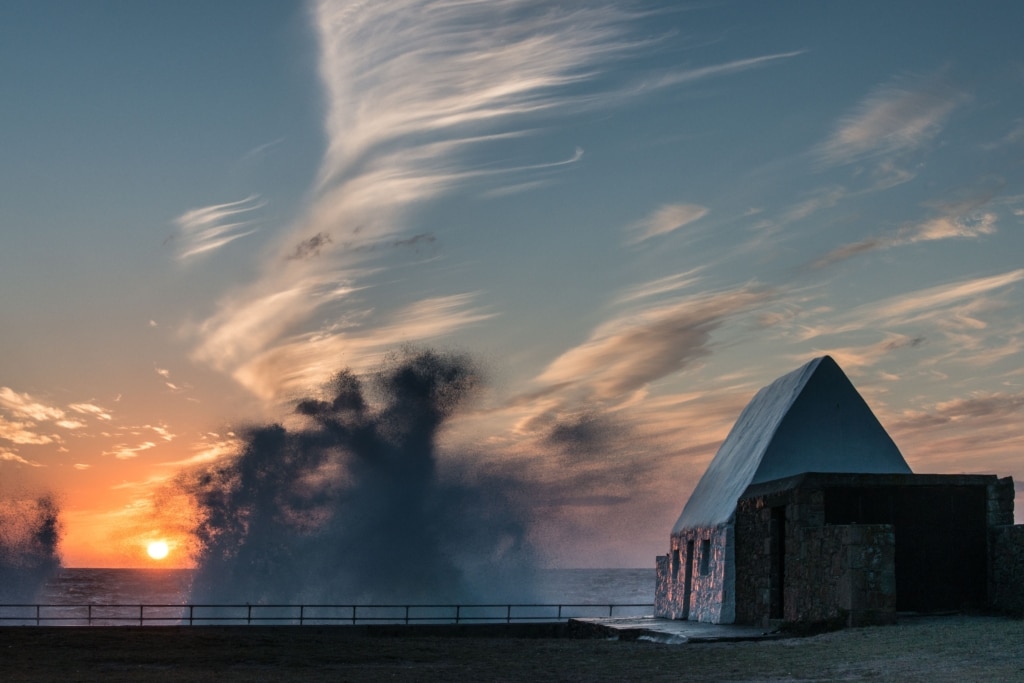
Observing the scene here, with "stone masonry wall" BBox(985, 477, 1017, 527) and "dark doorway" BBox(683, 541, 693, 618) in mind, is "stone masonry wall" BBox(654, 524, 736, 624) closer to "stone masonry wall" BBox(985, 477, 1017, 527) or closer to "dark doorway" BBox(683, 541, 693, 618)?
"dark doorway" BBox(683, 541, 693, 618)

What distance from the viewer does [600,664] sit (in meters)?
18.0

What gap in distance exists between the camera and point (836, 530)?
2086 cm

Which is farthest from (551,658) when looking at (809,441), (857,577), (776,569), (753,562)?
(809,441)

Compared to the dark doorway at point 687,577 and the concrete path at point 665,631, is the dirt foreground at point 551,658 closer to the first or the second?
the concrete path at point 665,631

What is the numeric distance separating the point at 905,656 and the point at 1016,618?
6.14 metres

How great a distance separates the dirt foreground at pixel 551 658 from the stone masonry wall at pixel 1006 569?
0.83m

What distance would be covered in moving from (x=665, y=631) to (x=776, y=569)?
2825 mm

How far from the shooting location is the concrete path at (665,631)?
72.3 ft

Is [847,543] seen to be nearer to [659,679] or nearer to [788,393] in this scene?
[659,679]

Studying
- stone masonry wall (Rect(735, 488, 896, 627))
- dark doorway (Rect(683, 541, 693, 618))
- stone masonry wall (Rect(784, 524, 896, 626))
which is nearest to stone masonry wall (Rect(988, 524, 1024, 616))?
stone masonry wall (Rect(735, 488, 896, 627))

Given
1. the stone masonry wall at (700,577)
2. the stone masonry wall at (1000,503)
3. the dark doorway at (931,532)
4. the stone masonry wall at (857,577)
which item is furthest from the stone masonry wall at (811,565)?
the stone masonry wall at (1000,503)

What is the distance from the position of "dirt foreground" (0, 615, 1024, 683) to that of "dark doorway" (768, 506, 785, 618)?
124 inches

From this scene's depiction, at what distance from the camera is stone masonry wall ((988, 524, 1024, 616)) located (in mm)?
21781

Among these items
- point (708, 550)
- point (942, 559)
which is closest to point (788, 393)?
point (708, 550)
